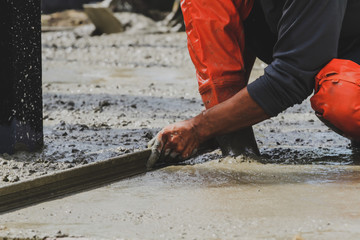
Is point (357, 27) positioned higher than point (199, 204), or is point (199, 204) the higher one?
point (357, 27)

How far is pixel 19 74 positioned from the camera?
313 cm

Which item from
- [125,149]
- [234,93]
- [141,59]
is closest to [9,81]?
[125,149]

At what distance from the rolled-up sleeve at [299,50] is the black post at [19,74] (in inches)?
43.9

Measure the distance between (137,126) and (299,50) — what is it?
1547 mm

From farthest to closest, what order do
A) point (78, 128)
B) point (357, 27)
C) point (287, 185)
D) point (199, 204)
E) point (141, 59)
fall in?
1. point (141, 59)
2. point (78, 128)
3. point (357, 27)
4. point (287, 185)
5. point (199, 204)

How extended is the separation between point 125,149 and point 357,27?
4.16 feet

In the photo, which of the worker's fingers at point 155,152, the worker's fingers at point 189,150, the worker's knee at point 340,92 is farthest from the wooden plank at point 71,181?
the worker's knee at point 340,92

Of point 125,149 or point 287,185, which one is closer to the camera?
point 287,185

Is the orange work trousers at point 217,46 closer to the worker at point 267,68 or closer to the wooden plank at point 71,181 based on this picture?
the worker at point 267,68

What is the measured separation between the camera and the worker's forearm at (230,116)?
2781 mm

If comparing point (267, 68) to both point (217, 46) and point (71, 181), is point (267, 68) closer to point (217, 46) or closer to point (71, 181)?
point (217, 46)

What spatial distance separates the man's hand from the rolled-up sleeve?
341 millimetres

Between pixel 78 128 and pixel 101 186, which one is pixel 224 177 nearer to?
pixel 101 186

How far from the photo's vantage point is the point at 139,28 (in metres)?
12.0
